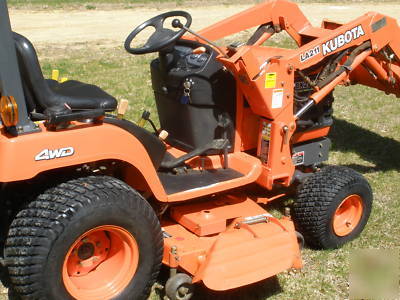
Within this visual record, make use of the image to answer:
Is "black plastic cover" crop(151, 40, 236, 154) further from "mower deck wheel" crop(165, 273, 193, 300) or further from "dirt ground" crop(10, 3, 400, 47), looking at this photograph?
"dirt ground" crop(10, 3, 400, 47)

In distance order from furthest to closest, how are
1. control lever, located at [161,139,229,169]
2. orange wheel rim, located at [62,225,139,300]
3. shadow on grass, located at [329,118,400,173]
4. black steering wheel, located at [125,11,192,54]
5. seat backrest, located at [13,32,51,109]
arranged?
shadow on grass, located at [329,118,400,173], control lever, located at [161,139,229,169], black steering wheel, located at [125,11,192,54], orange wheel rim, located at [62,225,139,300], seat backrest, located at [13,32,51,109]

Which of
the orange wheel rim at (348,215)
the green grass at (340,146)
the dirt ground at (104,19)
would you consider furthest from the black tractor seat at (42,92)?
the dirt ground at (104,19)

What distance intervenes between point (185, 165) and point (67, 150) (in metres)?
1.23

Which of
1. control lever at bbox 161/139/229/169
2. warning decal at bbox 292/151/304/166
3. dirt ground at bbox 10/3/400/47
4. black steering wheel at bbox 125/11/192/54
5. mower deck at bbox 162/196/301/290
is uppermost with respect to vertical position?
black steering wheel at bbox 125/11/192/54

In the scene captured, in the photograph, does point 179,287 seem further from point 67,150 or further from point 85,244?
point 67,150

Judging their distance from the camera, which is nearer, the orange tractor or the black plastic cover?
the orange tractor

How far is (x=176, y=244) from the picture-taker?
11.2 feet

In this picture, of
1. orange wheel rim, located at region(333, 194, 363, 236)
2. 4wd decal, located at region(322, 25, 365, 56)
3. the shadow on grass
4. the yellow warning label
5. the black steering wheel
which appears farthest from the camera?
the shadow on grass

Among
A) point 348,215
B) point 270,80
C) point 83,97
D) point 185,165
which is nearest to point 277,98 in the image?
point 270,80

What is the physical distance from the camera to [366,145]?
6027 mm

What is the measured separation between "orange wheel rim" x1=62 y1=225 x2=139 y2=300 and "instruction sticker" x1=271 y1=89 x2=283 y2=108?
139cm

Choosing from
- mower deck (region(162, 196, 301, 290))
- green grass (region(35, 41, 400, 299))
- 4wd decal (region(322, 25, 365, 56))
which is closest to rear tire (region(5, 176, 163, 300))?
mower deck (region(162, 196, 301, 290))

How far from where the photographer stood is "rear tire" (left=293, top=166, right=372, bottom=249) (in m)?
3.90

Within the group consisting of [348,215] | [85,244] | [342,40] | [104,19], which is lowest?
[104,19]
